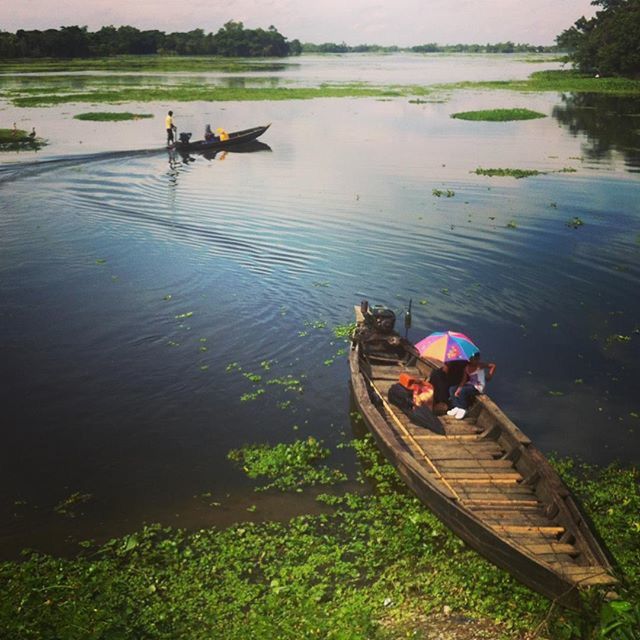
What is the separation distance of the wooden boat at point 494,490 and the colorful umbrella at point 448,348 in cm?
20

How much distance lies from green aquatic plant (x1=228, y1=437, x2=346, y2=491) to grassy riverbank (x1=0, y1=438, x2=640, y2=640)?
0.63 m

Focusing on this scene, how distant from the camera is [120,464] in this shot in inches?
428

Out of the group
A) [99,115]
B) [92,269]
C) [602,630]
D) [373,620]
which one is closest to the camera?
[602,630]

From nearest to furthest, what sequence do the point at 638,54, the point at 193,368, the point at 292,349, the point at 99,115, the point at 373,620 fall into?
1. the point at 373,620
2. the point at 193,368
3. the point at 292,349
4. the point at 99,115
5. the point at 638,54

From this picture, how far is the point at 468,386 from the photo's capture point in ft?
37.2

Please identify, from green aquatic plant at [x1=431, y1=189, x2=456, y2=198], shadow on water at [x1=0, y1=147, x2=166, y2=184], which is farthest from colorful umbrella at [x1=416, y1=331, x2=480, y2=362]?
shadow on water at [x1=0, y1=147, x2=166, y2=184]

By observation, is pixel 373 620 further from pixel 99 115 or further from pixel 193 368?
pixel 99 115

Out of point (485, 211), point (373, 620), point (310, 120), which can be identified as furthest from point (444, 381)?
point (310, 120)

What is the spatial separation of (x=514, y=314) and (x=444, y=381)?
22.7 ft

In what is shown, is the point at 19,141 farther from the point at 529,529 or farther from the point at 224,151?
the point at 529,529

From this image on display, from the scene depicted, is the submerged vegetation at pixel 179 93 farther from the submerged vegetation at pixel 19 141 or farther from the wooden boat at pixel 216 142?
the wooden boat at pixel 216 142

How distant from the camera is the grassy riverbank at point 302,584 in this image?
7.38 m

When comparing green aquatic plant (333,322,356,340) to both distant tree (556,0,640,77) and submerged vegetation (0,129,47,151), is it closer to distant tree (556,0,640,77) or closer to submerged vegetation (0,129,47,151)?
submerged vegetation (0,129,47,151)

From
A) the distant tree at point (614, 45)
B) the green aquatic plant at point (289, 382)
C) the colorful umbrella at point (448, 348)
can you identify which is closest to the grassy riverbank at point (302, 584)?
the colorful umbrella at point (448, 348)
